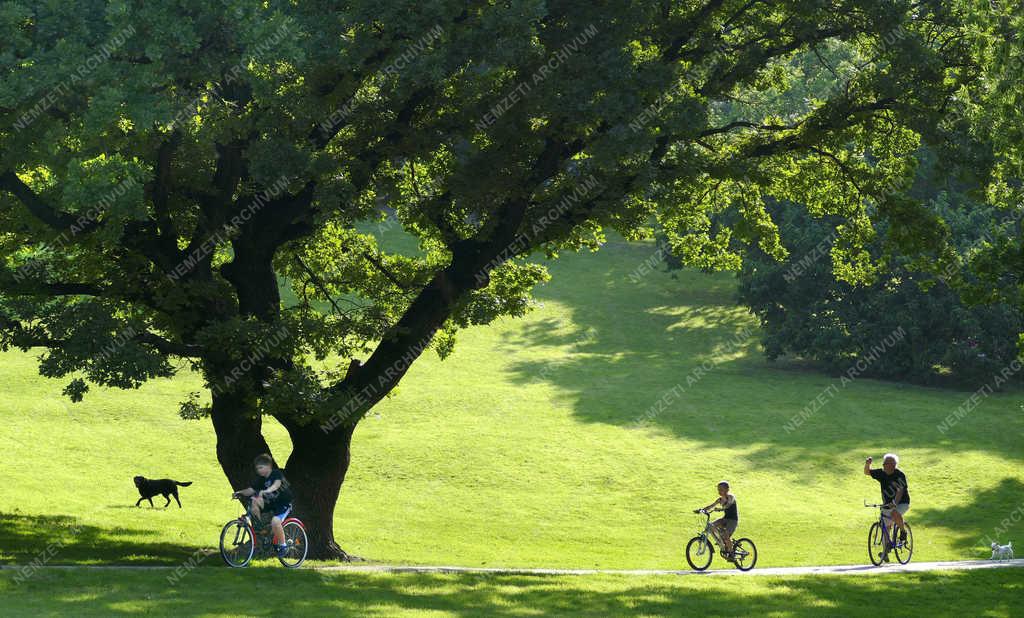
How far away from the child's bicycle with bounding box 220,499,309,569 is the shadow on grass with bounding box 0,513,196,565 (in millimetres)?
3474

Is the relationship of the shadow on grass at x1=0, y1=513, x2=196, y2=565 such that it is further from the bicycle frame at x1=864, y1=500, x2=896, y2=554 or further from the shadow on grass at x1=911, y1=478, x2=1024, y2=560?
the shadow on grass at x1=911, y1=478, x2=1024, y2=560

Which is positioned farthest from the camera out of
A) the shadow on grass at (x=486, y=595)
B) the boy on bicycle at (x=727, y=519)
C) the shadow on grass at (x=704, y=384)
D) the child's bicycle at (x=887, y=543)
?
the shadow on grass at (x=704, y=384)

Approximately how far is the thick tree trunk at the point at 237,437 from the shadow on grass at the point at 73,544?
208 centimetres

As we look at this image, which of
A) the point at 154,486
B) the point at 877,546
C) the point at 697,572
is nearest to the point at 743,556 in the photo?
the point at 697,572

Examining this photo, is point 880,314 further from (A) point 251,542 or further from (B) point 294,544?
(A) point 251,542

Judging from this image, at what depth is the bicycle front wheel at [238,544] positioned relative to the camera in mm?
19672

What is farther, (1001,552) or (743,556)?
(1001,552)

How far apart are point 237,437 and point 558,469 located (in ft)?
64.2

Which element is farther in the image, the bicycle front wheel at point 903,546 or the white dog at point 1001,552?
the white dog at point 1001,552

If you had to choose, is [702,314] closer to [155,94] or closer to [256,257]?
[256,257]

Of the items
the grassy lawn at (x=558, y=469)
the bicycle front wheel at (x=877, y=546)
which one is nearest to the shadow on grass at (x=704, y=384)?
the grassy lawn at (x=558, y=469)

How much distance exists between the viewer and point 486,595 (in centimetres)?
1833

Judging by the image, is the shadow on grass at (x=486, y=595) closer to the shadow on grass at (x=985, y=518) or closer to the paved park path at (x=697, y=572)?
the paved park path at (x=697, y=572)

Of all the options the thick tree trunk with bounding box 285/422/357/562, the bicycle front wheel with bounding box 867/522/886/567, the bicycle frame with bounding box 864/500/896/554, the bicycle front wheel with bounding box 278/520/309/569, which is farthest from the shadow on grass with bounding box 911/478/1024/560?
the bicycle front wheel with bounding box 278/520/309/569
